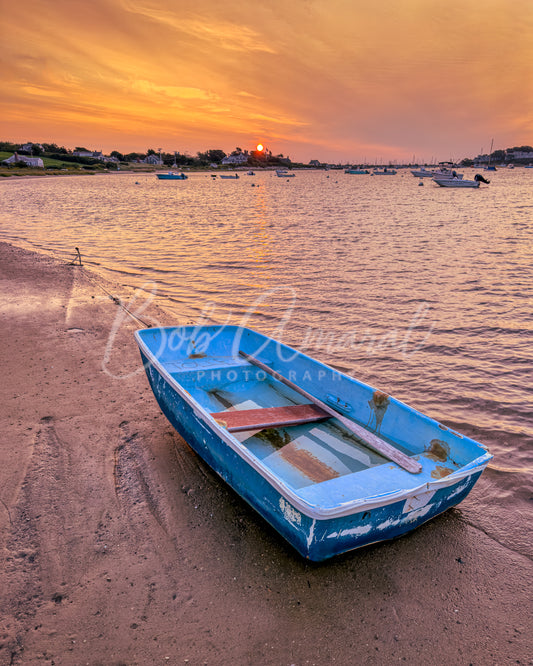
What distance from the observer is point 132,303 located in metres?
10.8

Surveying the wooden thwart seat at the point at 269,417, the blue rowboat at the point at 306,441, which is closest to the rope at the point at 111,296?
the blue rowboat at the point at 306,441

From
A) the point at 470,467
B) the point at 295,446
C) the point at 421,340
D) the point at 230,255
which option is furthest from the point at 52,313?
the point at 230,255

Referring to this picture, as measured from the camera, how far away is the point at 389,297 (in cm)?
1213

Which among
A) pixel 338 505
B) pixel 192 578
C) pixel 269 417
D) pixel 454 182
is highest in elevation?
pixel 454 182

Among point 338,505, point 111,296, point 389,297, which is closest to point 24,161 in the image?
point 111,296

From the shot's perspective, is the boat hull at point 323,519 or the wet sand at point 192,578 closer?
the wet sand at point 192,578

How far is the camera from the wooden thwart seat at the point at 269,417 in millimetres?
4660

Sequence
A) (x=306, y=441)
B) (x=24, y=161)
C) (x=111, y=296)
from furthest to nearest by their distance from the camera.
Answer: (x=24, y=161)
(x=111, y=296)
(x=306, y=441)

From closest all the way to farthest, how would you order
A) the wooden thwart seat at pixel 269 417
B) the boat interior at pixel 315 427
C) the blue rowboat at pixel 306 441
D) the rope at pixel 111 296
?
the blue rowboat at pixel 306 441, the boat interior at pixel 315 427, the wooden thwart seat at pixel 269 417, the rope at pixel 111 296

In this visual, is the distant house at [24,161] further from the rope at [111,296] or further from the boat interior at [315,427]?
the boat interior at [315,427]

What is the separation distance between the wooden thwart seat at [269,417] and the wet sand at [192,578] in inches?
25.4

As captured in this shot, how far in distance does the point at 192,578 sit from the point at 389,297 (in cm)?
1016

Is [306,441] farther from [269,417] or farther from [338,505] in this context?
[338,505]

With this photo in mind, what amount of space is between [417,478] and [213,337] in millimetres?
3780
